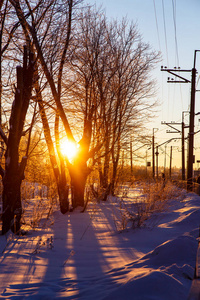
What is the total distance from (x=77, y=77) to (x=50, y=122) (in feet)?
8.69

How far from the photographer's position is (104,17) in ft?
41.0

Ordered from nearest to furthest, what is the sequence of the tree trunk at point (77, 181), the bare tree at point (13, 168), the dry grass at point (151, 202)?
the bare tree at point (13, 168), the dry grass at point (151, 202), the tree trunk at point (77, 181)

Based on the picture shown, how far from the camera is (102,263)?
5.21 metres

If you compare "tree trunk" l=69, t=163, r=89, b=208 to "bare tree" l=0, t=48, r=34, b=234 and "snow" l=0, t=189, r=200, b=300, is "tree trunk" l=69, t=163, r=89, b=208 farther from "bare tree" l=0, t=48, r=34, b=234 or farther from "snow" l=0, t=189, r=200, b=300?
"bare tree" l=0, t=48, r=34, b=234

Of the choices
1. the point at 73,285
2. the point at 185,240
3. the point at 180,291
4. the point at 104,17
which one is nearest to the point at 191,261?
the point at 185,240

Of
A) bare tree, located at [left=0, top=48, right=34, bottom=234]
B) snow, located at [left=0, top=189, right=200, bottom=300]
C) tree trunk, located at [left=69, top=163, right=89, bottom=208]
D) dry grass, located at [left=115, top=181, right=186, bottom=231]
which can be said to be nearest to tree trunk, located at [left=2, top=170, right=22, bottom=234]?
bare tree, located at [left=0, top=48, right=34, bottom=234]

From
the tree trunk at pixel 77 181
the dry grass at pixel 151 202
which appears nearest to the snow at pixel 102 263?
the dry grass at pixel 151 202

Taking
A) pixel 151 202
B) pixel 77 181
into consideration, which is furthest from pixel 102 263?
pixel 77 181

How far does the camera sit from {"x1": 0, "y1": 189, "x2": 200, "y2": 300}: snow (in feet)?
11.0

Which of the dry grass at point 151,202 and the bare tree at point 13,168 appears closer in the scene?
the bare tree at point 13,168

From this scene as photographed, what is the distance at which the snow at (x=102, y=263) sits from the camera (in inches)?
132

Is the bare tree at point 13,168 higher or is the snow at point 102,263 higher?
the bare tree at point 13,168

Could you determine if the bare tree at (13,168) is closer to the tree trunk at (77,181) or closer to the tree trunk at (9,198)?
the tree trunk at (9,198)

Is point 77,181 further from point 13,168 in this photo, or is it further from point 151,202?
point 13,168
